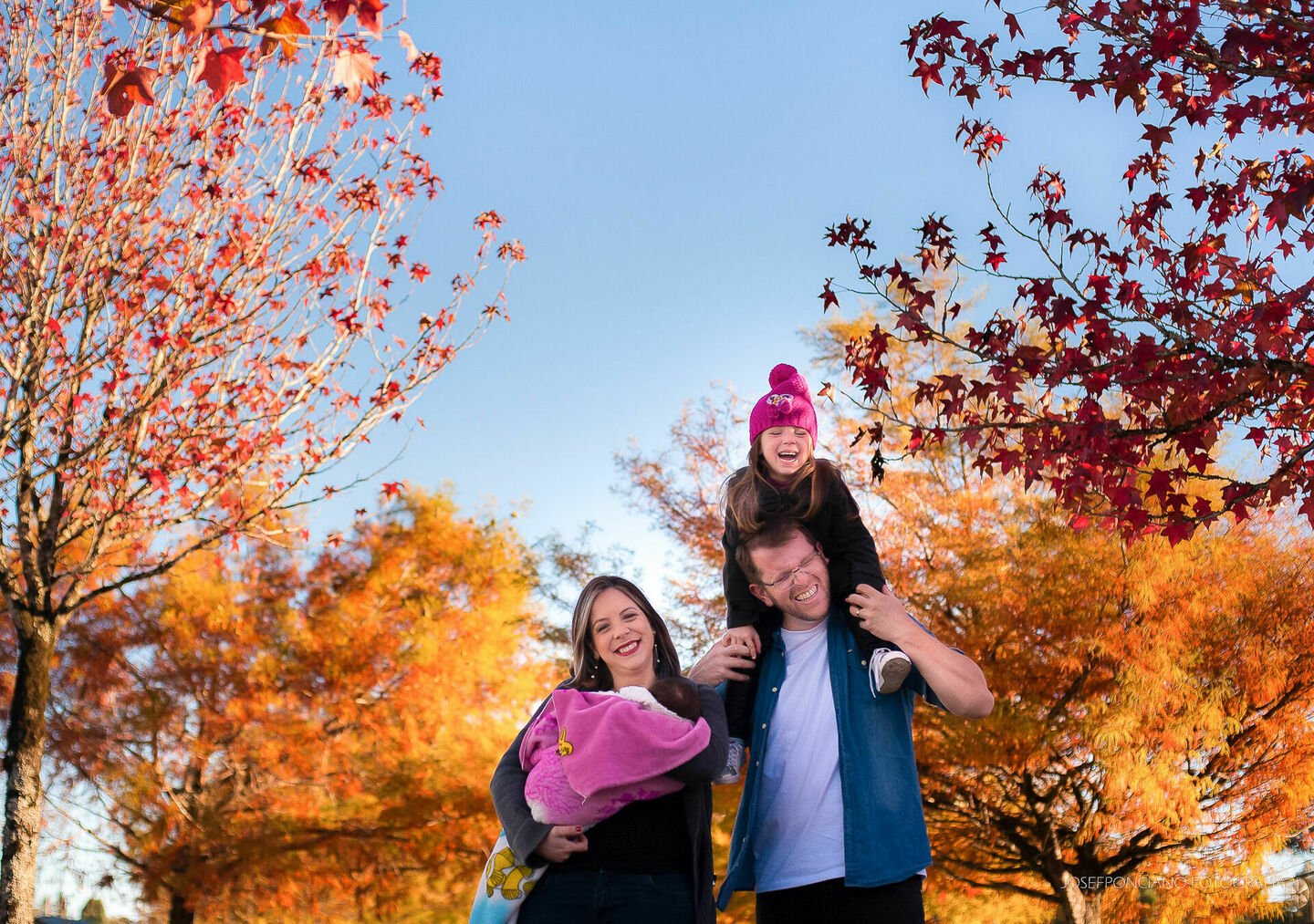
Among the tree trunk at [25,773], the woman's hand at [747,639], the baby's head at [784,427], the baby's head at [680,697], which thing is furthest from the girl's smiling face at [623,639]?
the tree trunk at [25,773]

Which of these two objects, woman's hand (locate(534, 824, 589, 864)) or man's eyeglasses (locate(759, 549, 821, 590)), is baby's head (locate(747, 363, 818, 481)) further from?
woman's hand (locate(534, 824, 589, 864))

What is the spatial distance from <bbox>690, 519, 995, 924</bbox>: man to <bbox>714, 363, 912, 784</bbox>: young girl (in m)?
0.05

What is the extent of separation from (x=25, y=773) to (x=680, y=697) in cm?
689

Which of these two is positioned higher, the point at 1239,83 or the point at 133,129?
the point at 133,129

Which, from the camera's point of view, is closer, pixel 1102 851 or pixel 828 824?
pixel 828 824

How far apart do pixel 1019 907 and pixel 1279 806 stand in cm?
378

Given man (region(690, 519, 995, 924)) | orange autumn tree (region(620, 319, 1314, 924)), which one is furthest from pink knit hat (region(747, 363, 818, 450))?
orange autumn tree (region(620, 319, 1314, 924))

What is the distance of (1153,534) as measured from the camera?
9141 mm

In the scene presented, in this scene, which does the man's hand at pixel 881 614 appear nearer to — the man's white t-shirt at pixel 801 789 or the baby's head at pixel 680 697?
the man's white t-shirt at pixel 801 789

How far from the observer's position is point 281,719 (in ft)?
38.1

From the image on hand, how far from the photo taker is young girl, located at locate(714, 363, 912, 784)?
2.89m

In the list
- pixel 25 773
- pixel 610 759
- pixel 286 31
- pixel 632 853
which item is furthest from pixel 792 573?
pixel 25 773

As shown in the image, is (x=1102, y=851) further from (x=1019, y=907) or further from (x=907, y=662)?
(x=907, y=662)

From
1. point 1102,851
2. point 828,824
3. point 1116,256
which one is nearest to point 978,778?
point 1102,851
